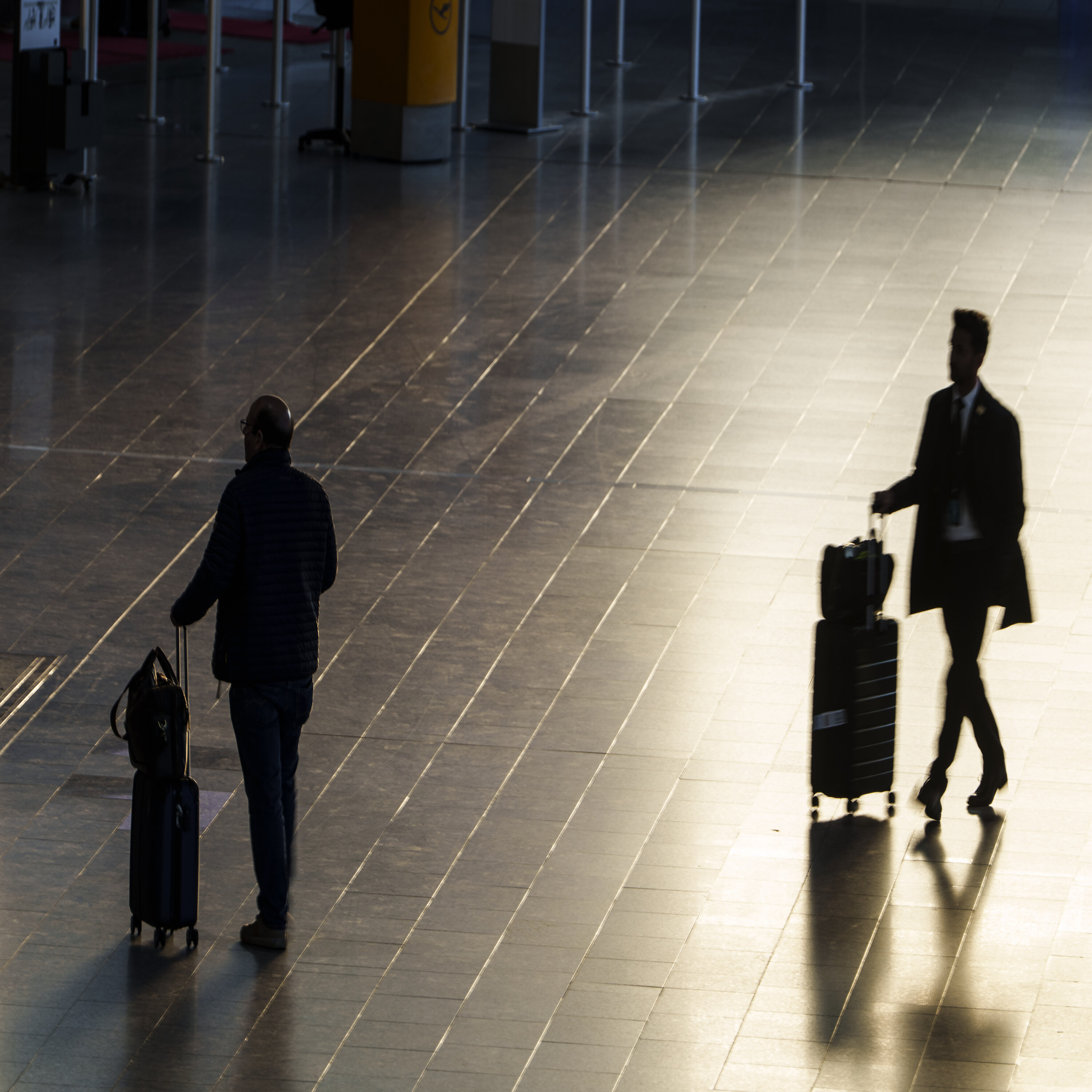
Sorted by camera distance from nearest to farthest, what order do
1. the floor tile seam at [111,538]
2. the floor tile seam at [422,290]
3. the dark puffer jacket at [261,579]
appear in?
the dark puffer jacket at [261,579], the floor tile seam at [111,538], the floor tile seam at [422,290]

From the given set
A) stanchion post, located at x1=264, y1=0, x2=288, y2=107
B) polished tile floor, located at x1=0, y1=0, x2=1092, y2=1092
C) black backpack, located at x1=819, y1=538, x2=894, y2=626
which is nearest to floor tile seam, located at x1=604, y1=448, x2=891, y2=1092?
polished tile floor, located at x1=0, y1=0, x2=1092, y2=1092

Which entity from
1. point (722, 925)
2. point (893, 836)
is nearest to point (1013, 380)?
point (893, 836)

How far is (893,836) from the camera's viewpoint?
6.93m

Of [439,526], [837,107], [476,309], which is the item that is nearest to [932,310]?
[476,309]

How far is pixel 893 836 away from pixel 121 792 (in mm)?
2523

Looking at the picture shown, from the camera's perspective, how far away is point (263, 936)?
6117 mm

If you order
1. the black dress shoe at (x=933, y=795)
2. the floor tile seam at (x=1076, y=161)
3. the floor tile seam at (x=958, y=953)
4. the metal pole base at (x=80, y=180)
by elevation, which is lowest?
the floor tile seam at (x=958, y=953)

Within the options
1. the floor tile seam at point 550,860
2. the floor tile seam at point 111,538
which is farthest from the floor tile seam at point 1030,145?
the floor tile seam at point 550,860

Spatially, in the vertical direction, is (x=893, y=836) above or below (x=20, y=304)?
below

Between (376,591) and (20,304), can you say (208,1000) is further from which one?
(20,304)

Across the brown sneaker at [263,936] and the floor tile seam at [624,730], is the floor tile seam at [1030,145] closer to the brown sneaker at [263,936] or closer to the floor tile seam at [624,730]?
the floor tile seam at [624,730]

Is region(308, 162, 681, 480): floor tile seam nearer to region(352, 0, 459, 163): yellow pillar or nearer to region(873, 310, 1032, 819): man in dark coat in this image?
region(352, 0, 459, 163): yellow pillar

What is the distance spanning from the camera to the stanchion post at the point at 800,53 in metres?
19.2

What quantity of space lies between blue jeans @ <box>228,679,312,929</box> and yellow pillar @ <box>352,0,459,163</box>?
11.4 meters
